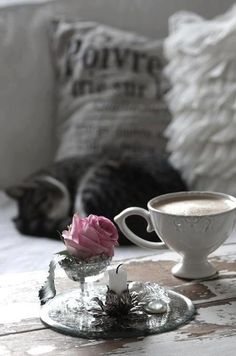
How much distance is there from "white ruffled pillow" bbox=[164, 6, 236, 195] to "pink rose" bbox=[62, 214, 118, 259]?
748 mm

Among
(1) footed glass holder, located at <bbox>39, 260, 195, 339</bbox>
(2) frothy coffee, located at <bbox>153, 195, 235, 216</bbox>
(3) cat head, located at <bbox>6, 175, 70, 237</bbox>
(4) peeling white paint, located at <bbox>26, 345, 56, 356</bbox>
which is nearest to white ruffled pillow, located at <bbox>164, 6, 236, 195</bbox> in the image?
(3) cat head, located at <bbox>6, 175, 70, 237</bbox>

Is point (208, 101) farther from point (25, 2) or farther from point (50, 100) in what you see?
point (25, 2)

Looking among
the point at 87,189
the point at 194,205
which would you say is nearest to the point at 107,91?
the point at 87,189

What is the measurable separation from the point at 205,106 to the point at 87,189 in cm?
31

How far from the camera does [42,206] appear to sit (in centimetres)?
168

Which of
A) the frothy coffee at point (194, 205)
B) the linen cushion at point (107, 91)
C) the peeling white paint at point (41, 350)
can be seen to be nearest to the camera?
the peeling white paint at point (41, 350)

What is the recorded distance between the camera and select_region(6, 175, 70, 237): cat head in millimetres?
1652

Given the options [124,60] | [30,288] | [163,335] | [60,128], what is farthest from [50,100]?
[163,335]

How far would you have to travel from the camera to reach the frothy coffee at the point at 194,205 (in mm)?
1047

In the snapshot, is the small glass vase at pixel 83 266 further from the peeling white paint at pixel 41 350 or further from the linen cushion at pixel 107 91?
the linen cushion at pixel 107 91

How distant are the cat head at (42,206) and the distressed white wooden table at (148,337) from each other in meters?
0.55

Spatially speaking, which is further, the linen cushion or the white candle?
the linen cushion

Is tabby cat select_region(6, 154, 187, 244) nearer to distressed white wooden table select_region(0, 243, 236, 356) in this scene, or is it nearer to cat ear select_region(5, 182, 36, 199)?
cat ear select_region(5, 182, 36, 199)

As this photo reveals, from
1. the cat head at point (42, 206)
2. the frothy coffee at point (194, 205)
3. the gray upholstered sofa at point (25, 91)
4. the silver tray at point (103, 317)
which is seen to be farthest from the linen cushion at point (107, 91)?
the silver tray at point (103, 317)
